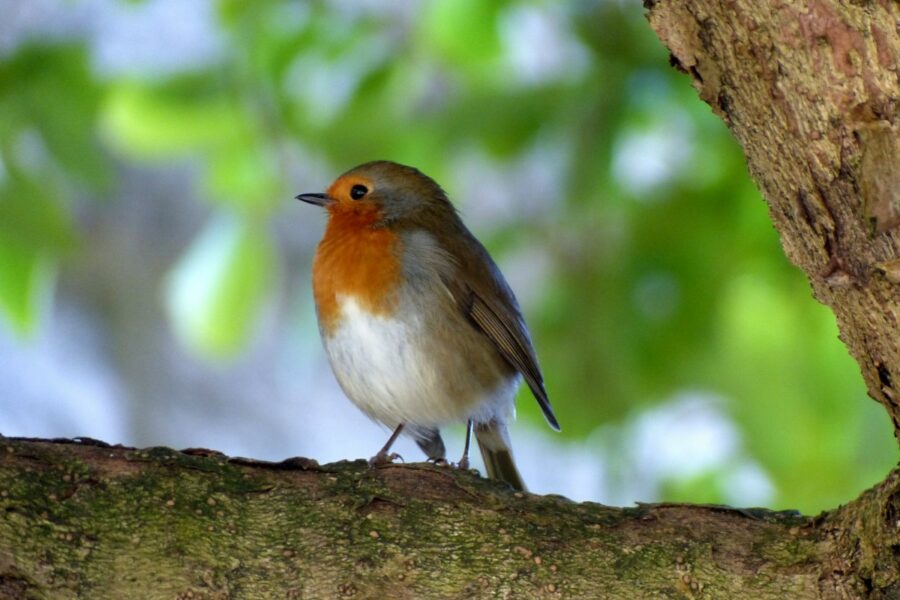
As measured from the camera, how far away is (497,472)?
4.54m

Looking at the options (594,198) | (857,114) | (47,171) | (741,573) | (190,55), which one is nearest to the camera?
(857,114)

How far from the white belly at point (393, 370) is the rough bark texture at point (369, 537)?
1.44 meters

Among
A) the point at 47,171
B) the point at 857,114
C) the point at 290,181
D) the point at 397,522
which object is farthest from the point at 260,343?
the point at 857,114

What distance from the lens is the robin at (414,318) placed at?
398 cm

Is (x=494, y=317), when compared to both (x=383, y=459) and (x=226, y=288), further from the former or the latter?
(x=383, y=459)

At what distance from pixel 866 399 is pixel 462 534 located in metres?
2.16

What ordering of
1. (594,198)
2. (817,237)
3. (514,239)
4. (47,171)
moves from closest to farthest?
(817,237), (47,171), (594,198), (514,239)

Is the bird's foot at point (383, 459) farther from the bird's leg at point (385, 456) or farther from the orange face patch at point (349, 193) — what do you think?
the orange face patch at point (349, 193)

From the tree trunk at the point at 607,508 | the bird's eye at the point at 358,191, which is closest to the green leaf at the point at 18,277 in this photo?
the bird's eye at the point at 358,191

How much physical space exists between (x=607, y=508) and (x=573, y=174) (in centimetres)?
180

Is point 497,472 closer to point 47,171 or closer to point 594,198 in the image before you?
point 594,198

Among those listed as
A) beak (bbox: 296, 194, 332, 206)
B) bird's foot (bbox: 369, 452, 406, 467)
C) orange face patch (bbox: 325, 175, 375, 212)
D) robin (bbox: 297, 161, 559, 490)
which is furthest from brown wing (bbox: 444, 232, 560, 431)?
bird's foot (bbox: 369, 452, 406, 467)

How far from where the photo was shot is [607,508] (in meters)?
2.50

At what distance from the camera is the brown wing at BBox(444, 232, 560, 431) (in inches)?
165
